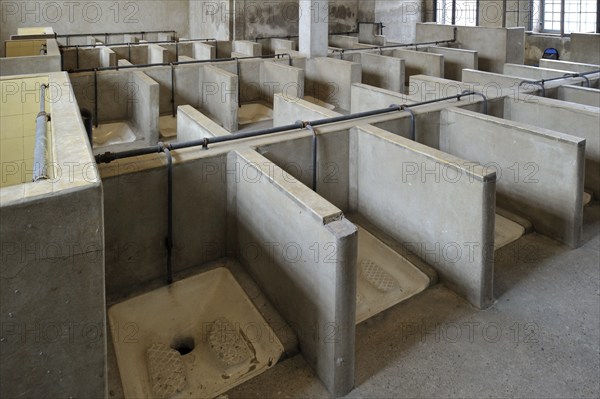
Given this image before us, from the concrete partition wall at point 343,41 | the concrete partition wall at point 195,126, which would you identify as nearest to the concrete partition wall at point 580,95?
the concrete partition wall at point 195,126

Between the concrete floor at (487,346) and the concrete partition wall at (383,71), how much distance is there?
13.5 ft

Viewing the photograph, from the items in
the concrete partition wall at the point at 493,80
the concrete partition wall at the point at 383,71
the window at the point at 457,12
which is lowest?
the concrete partition wall at the point at 493,80

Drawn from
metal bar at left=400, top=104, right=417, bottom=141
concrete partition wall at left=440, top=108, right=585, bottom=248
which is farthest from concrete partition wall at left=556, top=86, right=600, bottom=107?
metal bar at left=400, top=104, right=417, bottom=141

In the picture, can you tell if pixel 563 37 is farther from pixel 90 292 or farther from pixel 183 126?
pixel 90 292

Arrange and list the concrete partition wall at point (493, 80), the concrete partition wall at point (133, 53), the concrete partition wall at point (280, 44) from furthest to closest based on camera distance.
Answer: the concrete partition wall at point (280, 44) < the concrete partition wall at point (133, 53) < the concrete partition wall at point (493, 80)

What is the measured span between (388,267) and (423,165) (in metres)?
0.66

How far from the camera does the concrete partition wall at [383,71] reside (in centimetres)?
668

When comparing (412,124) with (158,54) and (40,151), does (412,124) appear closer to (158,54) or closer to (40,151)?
(40,151)

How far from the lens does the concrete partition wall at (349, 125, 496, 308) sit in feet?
8.47

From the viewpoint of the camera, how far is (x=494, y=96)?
4176mm

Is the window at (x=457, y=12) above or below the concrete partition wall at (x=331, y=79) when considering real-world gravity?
above

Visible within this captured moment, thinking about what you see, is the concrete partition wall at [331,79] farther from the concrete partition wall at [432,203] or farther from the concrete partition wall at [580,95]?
the concrete partition wall at [432,203]

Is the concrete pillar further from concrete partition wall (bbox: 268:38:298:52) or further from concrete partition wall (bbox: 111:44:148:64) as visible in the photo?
concrete partition wall (bbox: 111:44:148:64)

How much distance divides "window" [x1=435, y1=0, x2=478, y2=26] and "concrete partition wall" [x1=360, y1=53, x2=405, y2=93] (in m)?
6.03
